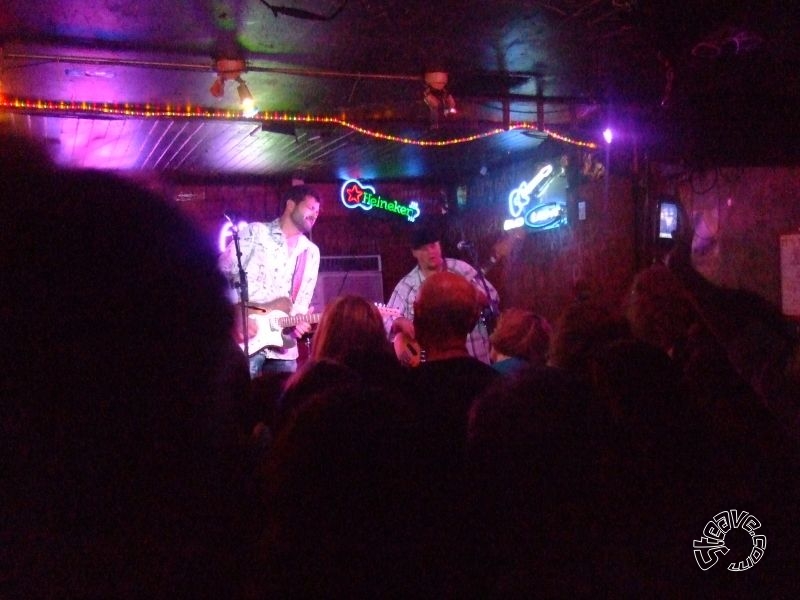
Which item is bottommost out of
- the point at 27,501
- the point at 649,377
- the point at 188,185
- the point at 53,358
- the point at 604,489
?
the point at 604,489

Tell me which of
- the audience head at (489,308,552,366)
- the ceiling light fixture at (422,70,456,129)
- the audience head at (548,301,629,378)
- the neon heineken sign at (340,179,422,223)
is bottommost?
the audience head at (489,308,552,366)

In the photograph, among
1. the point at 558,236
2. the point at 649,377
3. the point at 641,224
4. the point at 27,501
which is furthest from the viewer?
the point at 558,236

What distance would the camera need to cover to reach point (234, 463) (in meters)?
0.77

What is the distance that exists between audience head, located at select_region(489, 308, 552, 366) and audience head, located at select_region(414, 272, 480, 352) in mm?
708

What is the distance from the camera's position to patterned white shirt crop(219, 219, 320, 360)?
6.28m

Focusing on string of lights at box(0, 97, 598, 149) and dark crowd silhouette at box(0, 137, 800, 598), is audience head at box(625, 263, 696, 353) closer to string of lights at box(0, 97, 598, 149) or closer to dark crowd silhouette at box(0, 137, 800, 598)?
dark crowd silhouette at box(0, 137, 800, 598)

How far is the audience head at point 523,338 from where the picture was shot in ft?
10.8

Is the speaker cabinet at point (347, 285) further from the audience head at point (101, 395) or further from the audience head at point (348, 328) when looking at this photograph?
the audience head at point (101, 395)

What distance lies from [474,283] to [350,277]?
250 centimetres

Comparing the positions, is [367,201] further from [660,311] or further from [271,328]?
[660,311]

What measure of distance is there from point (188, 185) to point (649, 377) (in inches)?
282

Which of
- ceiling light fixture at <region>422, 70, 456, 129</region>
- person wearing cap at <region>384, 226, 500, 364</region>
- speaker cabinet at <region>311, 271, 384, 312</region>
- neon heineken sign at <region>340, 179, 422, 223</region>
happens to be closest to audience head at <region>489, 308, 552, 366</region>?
ceiling light fixture at <region>422, 70, 456, 129</region>

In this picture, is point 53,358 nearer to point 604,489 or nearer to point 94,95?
point 604,489

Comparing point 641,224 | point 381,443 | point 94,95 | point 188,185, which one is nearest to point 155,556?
point 381,443
